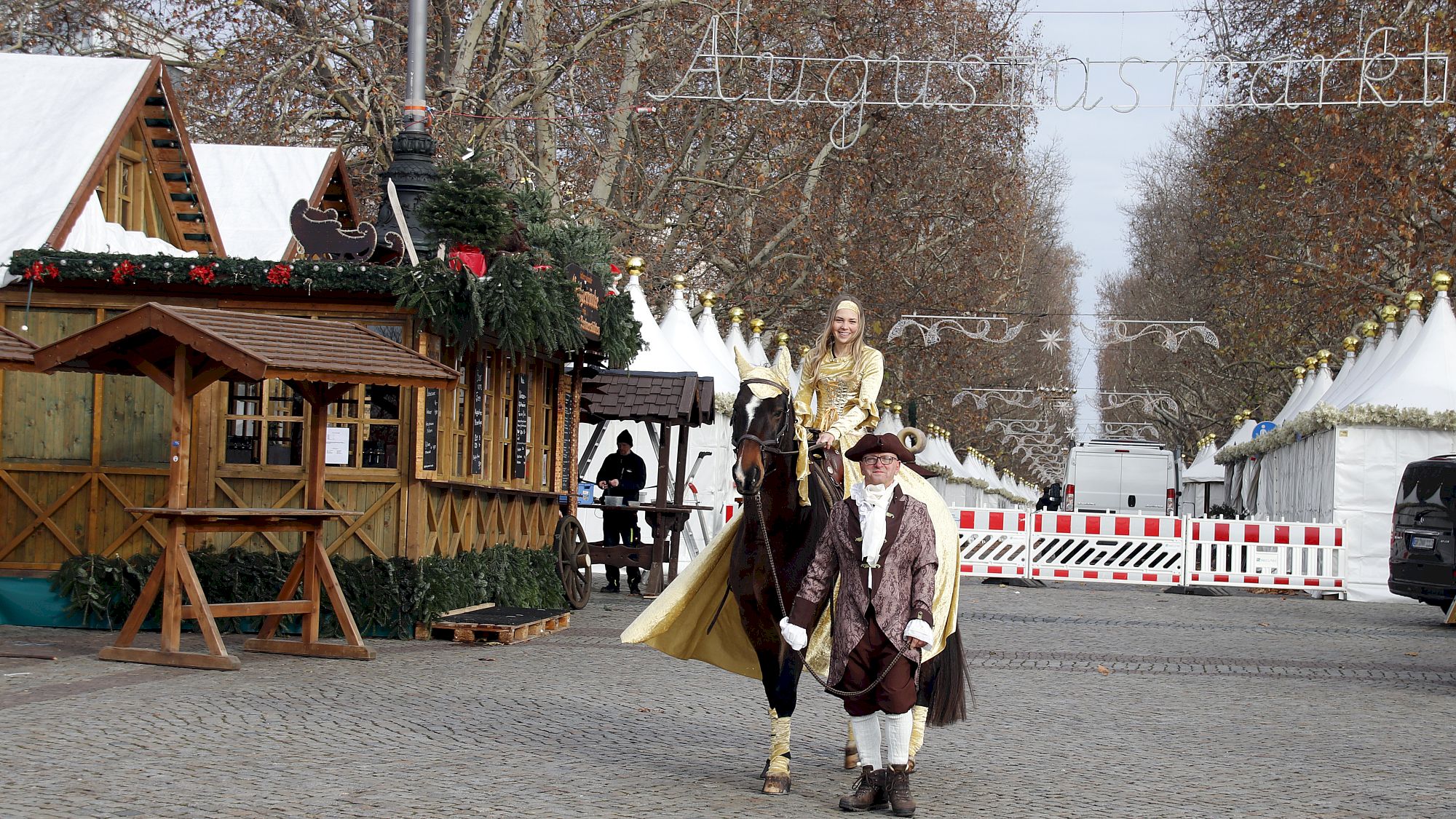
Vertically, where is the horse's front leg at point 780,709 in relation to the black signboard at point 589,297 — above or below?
below

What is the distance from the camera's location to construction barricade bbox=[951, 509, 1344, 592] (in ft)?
91.9

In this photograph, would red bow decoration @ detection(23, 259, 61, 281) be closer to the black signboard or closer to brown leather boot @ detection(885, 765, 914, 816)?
the black signboard

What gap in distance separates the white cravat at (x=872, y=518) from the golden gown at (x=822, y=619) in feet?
1.97

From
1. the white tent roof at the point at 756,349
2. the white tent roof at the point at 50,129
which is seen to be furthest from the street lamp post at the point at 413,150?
the white tent roof at the point at 756,349

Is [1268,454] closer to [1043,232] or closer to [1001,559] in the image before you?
[1001,559]

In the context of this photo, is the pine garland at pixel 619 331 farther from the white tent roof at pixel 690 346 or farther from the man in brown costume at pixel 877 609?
the man in brown costume at pixel 877 609

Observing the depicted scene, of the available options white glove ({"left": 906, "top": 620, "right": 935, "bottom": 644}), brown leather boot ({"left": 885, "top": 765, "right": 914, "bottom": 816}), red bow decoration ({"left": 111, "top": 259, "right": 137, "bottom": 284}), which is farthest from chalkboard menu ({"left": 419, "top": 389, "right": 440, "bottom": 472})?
white glove ({"left": 906, "top": 620, "right": 935, "bottom": 644})

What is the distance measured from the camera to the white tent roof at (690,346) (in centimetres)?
2906

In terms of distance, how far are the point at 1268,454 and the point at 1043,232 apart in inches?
1490

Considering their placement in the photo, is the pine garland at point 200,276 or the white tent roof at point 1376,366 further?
the white tent roof at point 1376,366

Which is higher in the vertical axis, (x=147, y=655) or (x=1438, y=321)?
(x=1438, y=321)

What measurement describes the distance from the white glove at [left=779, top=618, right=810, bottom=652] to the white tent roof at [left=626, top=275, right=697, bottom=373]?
18842mm

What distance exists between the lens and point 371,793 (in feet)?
26.3

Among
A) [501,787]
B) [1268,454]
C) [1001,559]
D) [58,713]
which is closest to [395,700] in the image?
[58,713]
